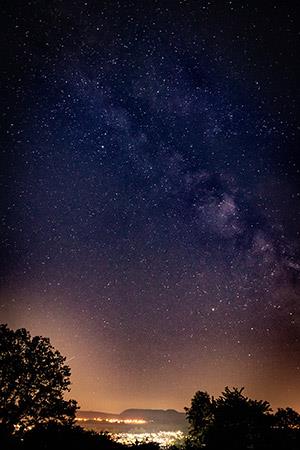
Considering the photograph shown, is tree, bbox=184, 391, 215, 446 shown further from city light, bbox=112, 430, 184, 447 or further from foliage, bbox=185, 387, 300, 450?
foliage, bbox=185, 387, 300, 450

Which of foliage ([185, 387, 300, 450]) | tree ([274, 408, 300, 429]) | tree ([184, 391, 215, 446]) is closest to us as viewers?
foliage ([185, 387, 300, 450])

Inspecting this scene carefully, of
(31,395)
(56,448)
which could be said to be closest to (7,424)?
(31,395)

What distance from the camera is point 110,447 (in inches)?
736

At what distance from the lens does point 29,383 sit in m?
25.5

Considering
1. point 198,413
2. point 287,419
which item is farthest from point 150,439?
point 287,419

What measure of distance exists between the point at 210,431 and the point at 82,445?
12.7 metres

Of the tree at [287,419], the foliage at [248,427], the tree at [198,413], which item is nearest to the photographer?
the foliage at [248,427]

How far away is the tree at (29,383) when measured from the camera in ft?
79.7

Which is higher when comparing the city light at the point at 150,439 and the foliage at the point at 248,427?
the foliage at the point at 248,427

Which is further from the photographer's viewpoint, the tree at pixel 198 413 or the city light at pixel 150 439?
the tree at pixel 198 413

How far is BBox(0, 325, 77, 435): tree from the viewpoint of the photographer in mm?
24297

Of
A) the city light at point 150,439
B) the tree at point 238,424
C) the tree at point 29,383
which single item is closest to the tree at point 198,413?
the city light at point 150,439

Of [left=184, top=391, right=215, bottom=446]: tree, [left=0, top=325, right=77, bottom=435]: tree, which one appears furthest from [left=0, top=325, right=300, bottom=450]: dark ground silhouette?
[left=184, top=391, right=215, bottom=446]: tree

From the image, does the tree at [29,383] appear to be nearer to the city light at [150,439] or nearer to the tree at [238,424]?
the city light at [150,439]
